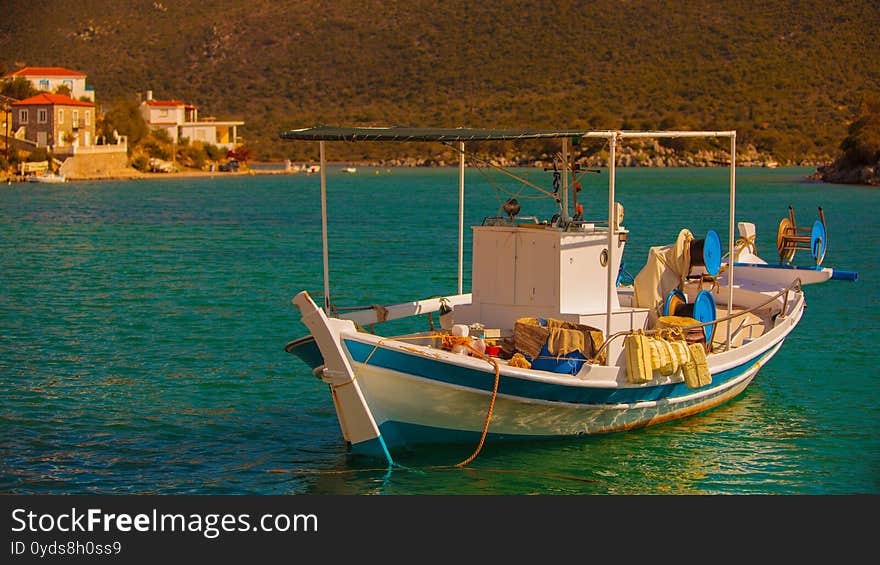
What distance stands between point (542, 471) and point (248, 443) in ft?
11.4

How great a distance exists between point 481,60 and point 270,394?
145328mm

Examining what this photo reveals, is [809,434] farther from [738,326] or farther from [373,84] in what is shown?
[373,84]

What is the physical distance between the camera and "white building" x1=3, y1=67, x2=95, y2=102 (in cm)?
10531

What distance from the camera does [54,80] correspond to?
10731cm

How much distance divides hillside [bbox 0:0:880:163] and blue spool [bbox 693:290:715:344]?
109121 mm

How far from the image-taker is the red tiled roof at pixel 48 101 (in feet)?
305

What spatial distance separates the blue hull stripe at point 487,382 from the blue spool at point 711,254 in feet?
9.42

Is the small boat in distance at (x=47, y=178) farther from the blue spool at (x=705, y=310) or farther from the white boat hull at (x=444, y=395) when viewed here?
the white boat hull at (x=444, y=395)

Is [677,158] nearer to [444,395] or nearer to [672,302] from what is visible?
[672,302]

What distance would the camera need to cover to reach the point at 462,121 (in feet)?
452

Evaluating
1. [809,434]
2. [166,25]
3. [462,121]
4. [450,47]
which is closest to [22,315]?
[809,434]

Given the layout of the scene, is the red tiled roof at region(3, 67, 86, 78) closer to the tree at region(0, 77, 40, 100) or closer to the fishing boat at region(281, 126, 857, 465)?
the tree at region(0, 77, 40, 100)

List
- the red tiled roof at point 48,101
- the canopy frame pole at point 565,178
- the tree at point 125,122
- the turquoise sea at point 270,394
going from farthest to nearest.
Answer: the tree at point 125,122, the red tiled roof at point 48,101, the canopy frame pole at point 565,178, the turquoise sea at point 270,394

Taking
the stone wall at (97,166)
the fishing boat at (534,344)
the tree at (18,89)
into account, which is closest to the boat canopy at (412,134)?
the fishing boat at (534,344)
